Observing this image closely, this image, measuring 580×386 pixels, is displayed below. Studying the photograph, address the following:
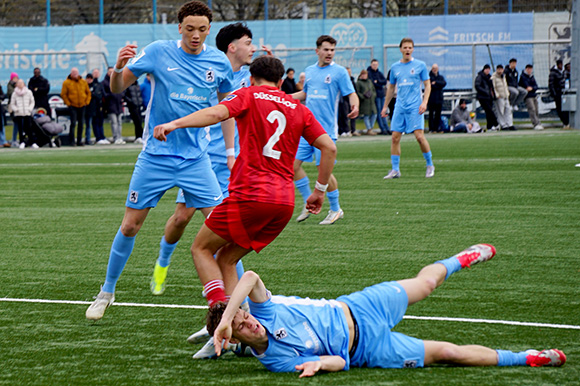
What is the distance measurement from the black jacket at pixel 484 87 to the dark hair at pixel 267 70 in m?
21.9

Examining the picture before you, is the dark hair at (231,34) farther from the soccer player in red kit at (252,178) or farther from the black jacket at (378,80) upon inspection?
the black jacket at (378,80)

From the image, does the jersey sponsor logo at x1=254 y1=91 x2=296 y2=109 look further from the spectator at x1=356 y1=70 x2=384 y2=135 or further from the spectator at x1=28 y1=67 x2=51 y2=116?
the spectator at x1=356 y1=70 x2=384 y2=135

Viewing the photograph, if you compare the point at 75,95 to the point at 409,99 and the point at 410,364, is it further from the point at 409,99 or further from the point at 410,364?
the point at 410,364

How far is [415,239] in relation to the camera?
29.7 ft

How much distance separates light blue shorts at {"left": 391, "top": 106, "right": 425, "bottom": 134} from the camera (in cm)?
1499

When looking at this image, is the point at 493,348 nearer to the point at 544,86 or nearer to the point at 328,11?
the point at 544,86

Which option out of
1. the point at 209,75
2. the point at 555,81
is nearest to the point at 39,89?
the point at 555,81

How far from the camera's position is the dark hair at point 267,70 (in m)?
5.25

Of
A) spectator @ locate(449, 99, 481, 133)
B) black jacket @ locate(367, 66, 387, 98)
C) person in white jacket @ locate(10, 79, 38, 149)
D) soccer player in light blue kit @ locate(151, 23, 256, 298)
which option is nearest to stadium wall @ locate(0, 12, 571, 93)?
black jacket @ locate(367, 66, 387, 98)

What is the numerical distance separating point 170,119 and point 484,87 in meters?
21.6

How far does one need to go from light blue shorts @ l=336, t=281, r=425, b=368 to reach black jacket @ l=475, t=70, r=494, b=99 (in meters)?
22.4

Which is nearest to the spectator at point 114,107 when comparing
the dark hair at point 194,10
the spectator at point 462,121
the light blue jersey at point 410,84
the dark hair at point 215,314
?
the spectator at point 462,121

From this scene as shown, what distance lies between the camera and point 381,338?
474 centimetres

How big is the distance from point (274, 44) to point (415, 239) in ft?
85.3
